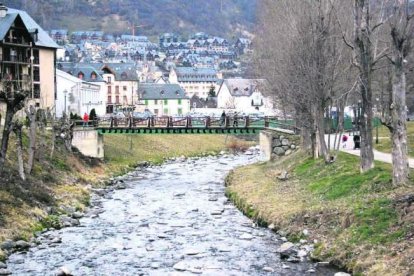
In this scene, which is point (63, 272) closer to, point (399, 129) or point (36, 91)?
point (399, 129)

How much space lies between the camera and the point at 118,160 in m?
70.3

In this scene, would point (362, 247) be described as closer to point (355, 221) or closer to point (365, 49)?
point (355, 221)

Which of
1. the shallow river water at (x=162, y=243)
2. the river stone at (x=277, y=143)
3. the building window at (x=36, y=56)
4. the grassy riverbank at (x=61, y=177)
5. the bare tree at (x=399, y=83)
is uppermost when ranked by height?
the building window at (x=36, y=56)

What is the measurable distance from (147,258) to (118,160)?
44044 millimetres

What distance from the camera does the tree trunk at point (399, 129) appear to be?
27672mm

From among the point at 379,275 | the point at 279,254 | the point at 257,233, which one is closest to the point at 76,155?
the point at 257,233

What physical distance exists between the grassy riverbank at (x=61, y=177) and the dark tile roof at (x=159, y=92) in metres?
51.2

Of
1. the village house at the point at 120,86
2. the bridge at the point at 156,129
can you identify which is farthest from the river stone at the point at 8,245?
the village house at the point at 120,86

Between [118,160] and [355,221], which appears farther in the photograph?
[118,160]

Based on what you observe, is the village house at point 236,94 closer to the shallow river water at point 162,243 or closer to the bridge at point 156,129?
the bridge at point 156,129

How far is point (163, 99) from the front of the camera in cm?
14300

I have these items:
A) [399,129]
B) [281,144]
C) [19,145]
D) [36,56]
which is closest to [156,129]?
[281,144]

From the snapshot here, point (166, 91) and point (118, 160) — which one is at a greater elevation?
point (166, 91)

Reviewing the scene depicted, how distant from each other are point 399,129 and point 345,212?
14.8 ft
